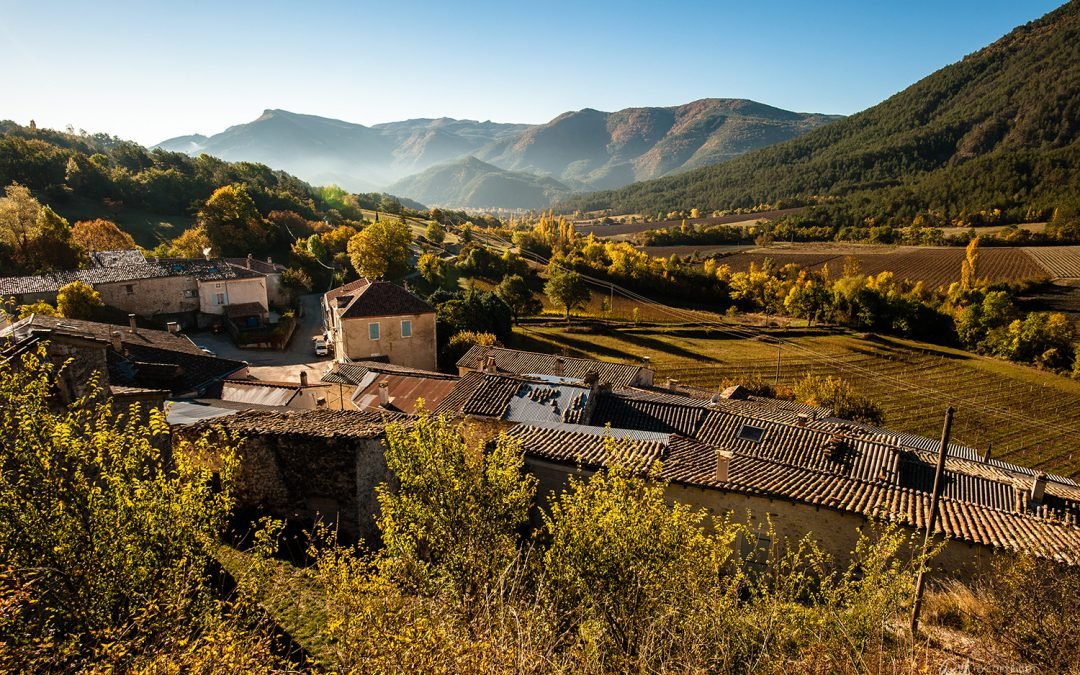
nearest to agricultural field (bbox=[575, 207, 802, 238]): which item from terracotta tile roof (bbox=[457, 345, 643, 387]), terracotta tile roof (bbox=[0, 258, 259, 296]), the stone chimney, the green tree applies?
terracotta tile roof (bbox=[0, 258, 259, 296])

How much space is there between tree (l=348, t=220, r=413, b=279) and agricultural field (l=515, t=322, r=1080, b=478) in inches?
752

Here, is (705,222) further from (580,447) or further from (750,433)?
(580,447)

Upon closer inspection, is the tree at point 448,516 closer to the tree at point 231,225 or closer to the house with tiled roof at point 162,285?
the house with tiled roof at point 162,285

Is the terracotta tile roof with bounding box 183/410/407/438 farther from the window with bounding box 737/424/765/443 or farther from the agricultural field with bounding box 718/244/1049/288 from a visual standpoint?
the agricultural field with bounding box 718/244/1049/288

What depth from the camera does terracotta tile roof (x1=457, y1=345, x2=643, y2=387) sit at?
1289 inches

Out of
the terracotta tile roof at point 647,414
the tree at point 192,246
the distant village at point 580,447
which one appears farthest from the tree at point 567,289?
the terracotta tile roof at point 647,414

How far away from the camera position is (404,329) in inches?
1559

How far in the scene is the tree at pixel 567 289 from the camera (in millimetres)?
66812

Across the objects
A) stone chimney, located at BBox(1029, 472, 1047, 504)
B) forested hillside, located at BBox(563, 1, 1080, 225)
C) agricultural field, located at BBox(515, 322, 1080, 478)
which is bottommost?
agricultural field, located at BBox(515, 322, 1080, 478)

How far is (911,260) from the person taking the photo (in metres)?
102

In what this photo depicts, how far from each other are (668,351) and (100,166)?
9267 cm

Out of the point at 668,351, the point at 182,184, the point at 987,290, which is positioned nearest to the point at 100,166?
the point at 182,184

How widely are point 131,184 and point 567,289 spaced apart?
72.7 m

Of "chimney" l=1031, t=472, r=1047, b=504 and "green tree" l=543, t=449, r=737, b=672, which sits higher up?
"green tree" l=543, t=449, r=737, b=672
